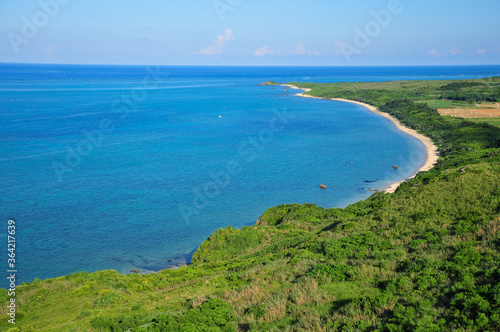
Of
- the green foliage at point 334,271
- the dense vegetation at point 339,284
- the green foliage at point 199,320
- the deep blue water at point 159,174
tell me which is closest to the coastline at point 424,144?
the deep blue water at point 159,174

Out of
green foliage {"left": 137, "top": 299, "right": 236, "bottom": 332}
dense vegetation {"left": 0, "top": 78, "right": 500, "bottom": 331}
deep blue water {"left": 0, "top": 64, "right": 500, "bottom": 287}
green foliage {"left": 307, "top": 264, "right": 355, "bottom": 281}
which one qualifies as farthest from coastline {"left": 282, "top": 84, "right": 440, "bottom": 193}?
green foliage {"left": 137, "top": 299, "right": 236, "bottom": 332}

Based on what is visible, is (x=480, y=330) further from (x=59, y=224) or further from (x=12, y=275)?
(x=59, y=224)

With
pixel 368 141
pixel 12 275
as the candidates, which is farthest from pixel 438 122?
pixel 12 275

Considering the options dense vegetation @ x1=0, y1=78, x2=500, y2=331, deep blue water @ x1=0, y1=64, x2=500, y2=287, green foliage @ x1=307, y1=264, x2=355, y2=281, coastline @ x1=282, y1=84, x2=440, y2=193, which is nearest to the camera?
dense vegetation @ x1=0, y1=78, x2=500, y2=331

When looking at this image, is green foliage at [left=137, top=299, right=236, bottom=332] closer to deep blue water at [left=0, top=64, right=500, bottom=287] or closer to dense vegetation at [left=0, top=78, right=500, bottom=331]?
dense vegetation at [left=0, top=78, right=500, bottom=331]

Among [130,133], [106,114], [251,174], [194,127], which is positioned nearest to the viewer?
[251,174]

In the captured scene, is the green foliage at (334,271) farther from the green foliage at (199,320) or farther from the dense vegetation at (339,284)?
the green foliage at (199,320)

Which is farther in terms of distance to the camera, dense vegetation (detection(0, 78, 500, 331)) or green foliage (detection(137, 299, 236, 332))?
green foliage (detection(137, 299, 236, 332))
